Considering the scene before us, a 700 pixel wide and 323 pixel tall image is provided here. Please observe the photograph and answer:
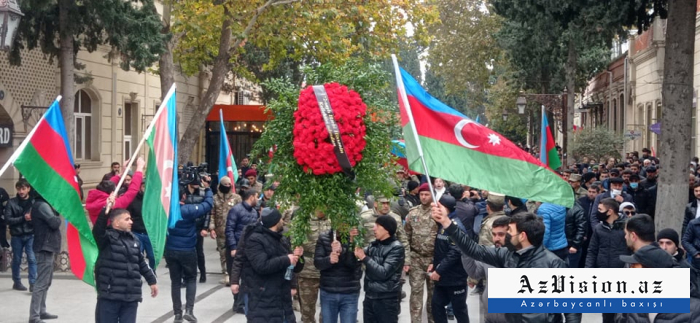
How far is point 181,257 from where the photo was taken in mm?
11258

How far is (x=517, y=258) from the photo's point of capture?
6.50 metres

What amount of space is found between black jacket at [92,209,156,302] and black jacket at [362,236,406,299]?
2260 millimetres

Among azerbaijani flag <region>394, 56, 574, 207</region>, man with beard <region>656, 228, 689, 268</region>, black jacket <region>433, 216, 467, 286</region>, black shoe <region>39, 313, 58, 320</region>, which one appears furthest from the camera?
black shoe <region>39, 313, 58, 320</region>

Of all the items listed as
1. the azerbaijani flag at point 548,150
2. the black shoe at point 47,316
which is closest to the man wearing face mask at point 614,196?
the azerbaijani flag at point 548,150

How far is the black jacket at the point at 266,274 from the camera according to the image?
8539 millimetres

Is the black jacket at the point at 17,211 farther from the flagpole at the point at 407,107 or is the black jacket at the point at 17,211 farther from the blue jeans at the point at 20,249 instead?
the flagpole at the point at 407,107

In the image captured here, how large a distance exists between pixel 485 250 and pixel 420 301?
3921mm

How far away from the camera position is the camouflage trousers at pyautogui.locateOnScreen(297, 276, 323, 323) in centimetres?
953

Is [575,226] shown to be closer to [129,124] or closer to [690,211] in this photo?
[690,211]

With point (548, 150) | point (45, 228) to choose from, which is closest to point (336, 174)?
point (45, 228)

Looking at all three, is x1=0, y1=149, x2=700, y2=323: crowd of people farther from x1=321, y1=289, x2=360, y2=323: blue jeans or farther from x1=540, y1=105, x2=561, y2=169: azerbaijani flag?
x1=540, y1=105, x2=561, y2=169: azerbaijani flag

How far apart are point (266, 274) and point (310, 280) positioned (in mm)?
1052

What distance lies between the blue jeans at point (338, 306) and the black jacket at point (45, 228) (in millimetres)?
4325

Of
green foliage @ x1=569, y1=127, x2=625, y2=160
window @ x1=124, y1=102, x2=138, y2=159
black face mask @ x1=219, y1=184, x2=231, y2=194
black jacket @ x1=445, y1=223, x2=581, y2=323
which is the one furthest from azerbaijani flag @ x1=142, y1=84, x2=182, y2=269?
green foliage @ x1=569, y1=127, x2=625, y2=160
